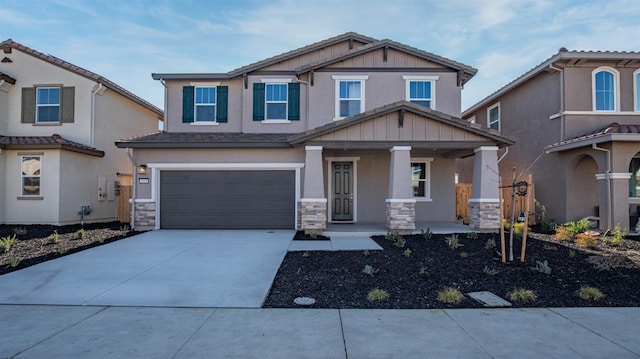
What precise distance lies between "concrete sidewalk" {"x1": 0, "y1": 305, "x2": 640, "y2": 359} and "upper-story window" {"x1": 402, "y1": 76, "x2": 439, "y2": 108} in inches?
378

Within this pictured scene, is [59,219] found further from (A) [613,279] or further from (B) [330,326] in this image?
(A) [613,279]

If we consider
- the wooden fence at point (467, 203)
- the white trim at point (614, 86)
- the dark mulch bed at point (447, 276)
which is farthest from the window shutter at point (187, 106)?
the white trim at point (614, 86)

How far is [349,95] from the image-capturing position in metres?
13.6

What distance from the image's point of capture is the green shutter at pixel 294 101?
540 inches

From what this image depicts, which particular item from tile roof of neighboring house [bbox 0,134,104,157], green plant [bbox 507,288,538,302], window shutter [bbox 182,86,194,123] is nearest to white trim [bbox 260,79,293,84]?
window shutter [bbox 182,86,194,123]

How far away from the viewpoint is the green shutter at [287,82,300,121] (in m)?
13.7

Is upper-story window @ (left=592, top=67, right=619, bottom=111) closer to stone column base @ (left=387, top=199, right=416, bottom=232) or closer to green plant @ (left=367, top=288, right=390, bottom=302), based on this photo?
stone column base @ (left=387, top=199, right=416, bottom=232)

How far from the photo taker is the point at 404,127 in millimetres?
11148

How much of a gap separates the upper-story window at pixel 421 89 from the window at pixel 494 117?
20.2ft

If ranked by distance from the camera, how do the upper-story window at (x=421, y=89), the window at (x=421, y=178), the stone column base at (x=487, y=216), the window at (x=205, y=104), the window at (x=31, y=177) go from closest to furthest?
1. the stone column base at (x=487, y=216)
2. the upper-story window at (x=421, y=89)
3. the window at (x=31, y=177)
4. the window at (x=421, y=178)
5. the window at (x=205, y=104)

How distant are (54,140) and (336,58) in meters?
10.4

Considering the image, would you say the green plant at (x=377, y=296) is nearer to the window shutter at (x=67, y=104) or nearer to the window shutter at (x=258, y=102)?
the window shutter at (x=258, y=102)

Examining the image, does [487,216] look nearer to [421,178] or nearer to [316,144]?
[421,178]

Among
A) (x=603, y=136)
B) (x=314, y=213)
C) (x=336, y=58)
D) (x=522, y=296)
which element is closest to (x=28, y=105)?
(x=336, y=58)
